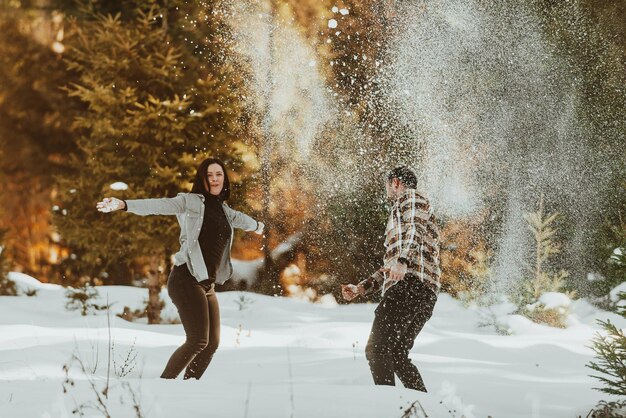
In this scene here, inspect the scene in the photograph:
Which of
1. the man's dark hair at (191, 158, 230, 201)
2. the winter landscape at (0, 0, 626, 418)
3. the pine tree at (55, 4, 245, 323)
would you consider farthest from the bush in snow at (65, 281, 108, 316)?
the man's dark hair at (191, 158, 230, 201)

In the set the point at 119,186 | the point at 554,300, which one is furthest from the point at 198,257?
the point at 554,300

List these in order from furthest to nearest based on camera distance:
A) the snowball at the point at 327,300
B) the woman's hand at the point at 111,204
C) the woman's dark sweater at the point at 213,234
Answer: the snowball at the point at 327,300
the woman's dark sweater at the point at 213,234
the woman's hand at the point at 111,204

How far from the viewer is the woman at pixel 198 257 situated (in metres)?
5.18

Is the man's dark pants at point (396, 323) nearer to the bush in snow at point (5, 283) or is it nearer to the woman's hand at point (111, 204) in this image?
the woman's hand at point (111, 204)

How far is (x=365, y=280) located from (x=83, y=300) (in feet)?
26.4

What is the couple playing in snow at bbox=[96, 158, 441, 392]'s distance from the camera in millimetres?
4676

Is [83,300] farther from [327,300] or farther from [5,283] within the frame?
[327,300]

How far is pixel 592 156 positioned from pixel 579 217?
145 centimetres

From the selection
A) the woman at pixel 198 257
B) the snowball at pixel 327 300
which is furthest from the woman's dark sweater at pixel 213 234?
the snowball at pixel 327 300

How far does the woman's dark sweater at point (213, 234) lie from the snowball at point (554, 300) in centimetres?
651

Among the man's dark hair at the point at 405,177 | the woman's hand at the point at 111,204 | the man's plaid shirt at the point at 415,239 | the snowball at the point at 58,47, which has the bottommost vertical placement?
the man's plaid shirt at the point at 415,239

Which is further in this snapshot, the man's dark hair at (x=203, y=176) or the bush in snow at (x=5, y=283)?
the bush in snow at (x=5, y=283)

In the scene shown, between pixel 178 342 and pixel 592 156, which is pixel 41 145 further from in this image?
pixel 592 156

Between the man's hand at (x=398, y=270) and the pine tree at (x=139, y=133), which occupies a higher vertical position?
the pine tree at (x=139, y=133)
